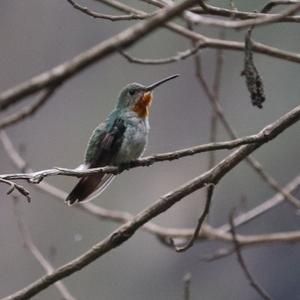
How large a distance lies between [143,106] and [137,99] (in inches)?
1.8

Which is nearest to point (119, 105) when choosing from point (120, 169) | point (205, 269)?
point (120, 169)

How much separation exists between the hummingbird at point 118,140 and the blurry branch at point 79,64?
1.77 meters

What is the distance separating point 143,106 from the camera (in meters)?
3.53

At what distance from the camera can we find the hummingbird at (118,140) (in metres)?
2.91

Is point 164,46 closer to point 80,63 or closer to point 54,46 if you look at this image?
point 54,46

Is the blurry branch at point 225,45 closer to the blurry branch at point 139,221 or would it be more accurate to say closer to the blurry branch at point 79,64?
the blurry branch at point 139,221

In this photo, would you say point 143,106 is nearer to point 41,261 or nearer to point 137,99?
point 137,99

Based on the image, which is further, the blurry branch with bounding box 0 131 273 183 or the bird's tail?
the bird's tail

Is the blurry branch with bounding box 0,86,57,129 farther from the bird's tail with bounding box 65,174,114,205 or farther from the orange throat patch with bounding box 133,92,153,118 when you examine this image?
the orange throat patch with bounding box 133,92,153,118

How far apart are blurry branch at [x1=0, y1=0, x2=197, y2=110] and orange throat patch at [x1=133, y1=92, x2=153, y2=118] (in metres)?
2.36

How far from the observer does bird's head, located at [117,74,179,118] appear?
352 centimetres

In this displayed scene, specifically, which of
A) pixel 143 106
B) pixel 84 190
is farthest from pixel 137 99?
pixel 84 190

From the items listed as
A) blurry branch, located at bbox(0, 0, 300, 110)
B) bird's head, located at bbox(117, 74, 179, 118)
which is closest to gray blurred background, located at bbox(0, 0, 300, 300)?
bird's head, located at bbox(117, 74, 179, 118)

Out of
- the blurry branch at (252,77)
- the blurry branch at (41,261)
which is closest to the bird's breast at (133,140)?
the blurry branch at (41,261)
